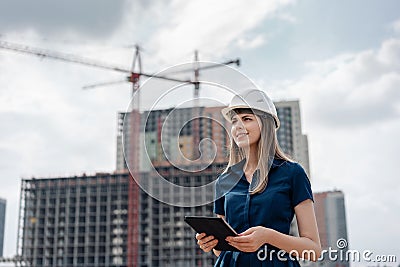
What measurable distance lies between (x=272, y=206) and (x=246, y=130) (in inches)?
9.7

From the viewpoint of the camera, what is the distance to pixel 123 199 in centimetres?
5122

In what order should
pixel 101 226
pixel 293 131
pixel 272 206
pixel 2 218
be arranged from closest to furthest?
pixel 272 206 → pixel 101 226 → pixel 2 218 → pixel 293 131

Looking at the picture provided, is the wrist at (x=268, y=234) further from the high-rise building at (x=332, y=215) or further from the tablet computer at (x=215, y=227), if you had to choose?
the high-rise building at (x=332, y=215)

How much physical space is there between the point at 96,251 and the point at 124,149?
50.2 m

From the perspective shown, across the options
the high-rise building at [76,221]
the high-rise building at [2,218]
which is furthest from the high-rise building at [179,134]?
the high-rise building at [2,218]

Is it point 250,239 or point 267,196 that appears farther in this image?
point 267,196

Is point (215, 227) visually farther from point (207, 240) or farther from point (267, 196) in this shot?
point (267, 196)

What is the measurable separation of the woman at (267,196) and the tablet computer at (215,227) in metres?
0.04

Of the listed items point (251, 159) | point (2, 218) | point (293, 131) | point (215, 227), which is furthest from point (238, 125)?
point (293, 131)

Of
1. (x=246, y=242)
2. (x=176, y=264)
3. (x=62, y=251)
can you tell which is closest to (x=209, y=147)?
(x=246, y=242)

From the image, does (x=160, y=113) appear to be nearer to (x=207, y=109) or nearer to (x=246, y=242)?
(x=207, y=109)

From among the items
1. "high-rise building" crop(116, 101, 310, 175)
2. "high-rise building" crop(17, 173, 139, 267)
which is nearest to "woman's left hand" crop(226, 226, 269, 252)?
"high-rise building" crop(116, 101, 310, 175)

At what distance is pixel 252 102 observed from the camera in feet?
5.46

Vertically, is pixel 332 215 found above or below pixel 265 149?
above
